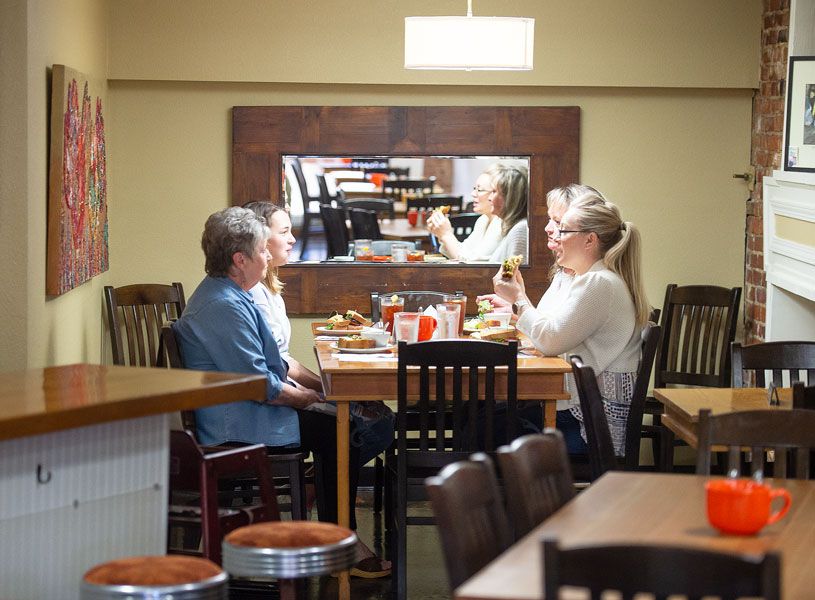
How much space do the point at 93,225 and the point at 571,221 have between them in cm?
214

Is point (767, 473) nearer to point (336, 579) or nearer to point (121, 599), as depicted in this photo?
point (336, 579)

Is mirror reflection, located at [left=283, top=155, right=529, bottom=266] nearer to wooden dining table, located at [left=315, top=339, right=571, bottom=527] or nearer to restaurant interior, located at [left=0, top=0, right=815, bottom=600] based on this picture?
restaurant interior, located at [left=0, top=0, right=815, bottom=600]

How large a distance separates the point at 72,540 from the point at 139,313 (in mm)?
3259

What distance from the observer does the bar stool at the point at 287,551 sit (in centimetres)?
252

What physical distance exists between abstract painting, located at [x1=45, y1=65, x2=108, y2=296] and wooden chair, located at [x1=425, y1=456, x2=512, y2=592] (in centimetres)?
273

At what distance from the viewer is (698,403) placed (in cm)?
390

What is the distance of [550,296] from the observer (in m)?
5.34

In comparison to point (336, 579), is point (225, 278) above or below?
above

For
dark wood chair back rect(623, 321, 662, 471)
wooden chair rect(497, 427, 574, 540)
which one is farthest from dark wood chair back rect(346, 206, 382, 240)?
wooden chair rect(497, 427, 574, 540)

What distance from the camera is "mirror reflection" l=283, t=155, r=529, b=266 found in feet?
20.4

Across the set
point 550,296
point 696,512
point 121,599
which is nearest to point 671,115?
point 550,296

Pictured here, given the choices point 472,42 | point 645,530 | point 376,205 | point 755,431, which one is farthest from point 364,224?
point 645,530

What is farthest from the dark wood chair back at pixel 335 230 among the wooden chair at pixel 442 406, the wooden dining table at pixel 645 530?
the wooden dining table at pixel 645 530

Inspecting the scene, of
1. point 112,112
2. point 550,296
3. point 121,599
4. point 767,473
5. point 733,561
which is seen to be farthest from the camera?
point 112,112
